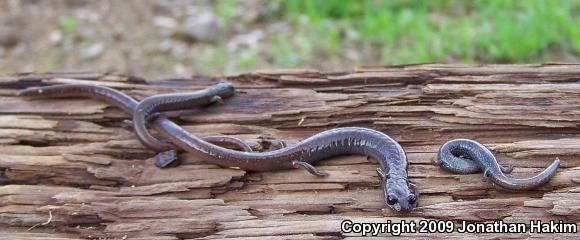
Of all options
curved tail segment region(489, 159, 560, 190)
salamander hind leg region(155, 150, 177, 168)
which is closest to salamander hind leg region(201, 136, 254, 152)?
salamander hind leg region(155, 150, 177, 168)

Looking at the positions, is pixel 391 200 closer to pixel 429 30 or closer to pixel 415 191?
pixel 415 191

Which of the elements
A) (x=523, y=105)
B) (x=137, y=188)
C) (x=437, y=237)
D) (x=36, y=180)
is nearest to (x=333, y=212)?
(x=437, y=237)

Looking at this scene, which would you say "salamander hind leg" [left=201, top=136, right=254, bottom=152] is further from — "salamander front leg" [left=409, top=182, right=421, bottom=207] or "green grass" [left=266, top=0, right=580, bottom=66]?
"green grass" [left=266, top=0, right=580, bottom=66]

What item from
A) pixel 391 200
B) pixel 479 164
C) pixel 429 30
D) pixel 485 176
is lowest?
Answer: pixel 391 200

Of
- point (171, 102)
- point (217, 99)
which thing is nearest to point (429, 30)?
point (217, 99)

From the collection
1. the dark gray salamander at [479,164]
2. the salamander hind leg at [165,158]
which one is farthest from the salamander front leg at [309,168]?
the salamander hind leg at [165,158]

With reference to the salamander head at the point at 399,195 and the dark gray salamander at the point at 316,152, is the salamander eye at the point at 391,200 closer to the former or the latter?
the salamander head at the point at 399,195
